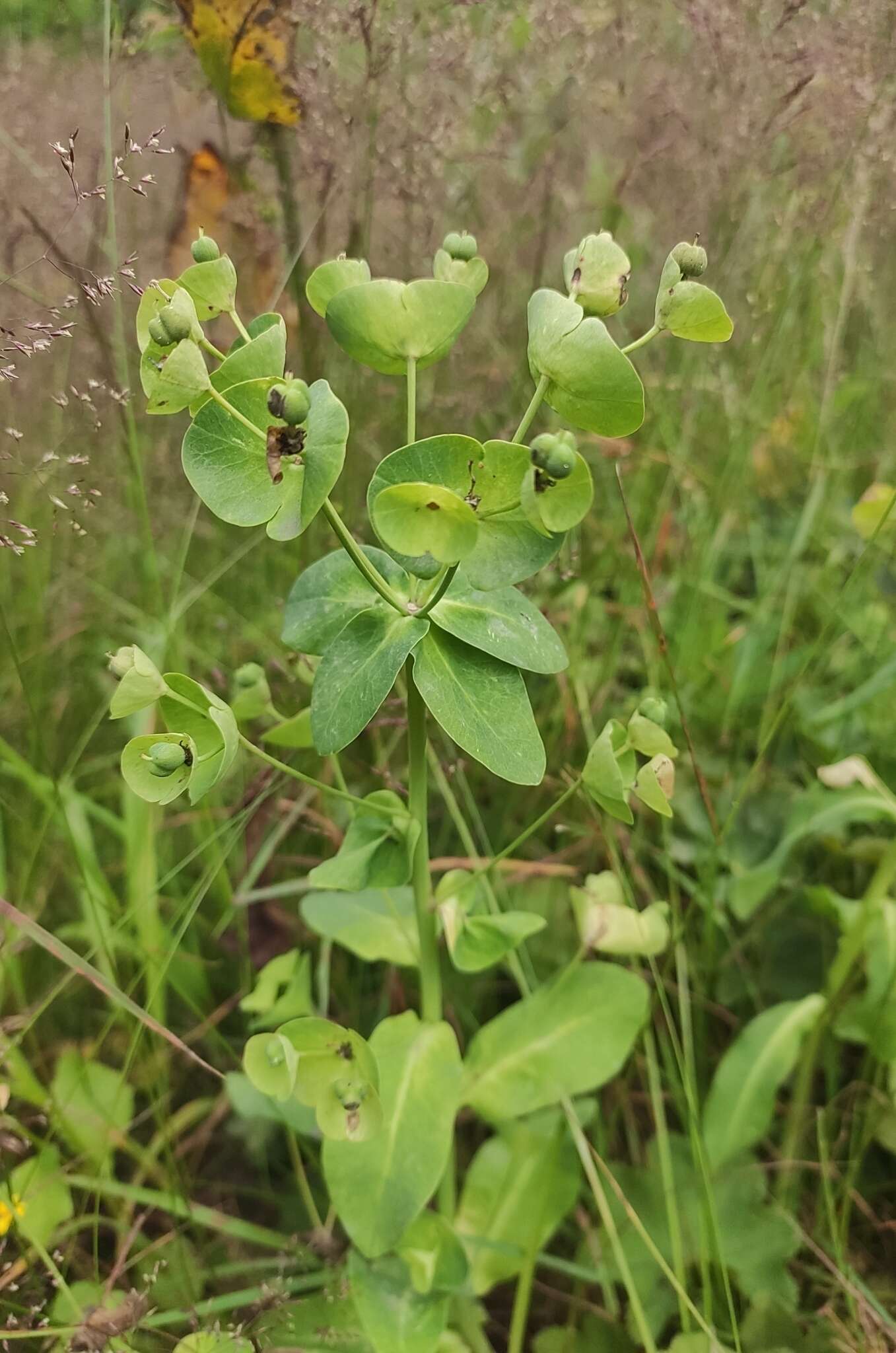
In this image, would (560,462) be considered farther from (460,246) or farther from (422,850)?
(422,850)

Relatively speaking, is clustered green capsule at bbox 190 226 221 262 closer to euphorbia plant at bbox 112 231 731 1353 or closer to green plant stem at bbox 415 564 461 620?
euphorbia plant at bbox 112 231 731 1353

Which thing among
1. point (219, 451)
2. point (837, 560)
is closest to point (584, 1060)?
point (219, 451)

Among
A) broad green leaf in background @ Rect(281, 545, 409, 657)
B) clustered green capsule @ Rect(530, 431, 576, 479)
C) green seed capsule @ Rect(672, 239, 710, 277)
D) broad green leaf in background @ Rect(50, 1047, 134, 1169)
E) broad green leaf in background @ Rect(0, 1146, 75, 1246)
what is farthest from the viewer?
broad green leaf in background @ Rect(50, 1047, 134, 1169)

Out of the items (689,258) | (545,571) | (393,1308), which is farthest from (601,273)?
(393,1308)

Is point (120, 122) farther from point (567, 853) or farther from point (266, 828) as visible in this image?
point (567, 853)

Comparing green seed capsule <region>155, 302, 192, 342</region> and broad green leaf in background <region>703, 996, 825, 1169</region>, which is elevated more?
green seed capsule <region>155, 302, 192, 342</region>

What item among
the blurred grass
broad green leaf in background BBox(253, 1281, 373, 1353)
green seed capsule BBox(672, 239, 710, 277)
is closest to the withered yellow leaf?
the blurred grass

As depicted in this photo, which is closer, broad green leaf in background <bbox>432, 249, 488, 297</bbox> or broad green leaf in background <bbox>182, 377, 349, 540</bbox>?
broad green leaf in background <bbox>182, 377, 349, 540</bbox>

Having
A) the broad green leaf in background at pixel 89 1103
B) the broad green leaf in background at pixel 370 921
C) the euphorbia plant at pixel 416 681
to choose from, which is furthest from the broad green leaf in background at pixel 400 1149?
the broad green leaf in background at pixel 89 1103

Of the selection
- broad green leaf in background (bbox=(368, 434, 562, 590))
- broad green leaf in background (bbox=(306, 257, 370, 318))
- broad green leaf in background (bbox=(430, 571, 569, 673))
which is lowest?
broad green leaf in background (bbox=(430, 571, 569, 673))
